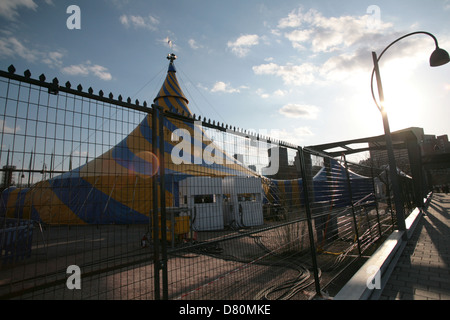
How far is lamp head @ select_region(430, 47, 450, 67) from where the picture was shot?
617cm

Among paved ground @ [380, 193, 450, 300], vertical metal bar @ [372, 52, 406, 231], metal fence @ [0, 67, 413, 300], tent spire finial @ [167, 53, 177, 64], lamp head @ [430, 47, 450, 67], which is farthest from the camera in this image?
tent spire finial @ [167, 53, 177, 64]

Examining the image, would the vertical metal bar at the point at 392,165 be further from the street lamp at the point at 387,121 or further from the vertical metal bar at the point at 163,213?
the vertical metal bar at the point at 163,213

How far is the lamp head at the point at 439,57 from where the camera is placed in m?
6.17

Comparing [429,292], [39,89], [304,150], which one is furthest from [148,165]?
[429,292]

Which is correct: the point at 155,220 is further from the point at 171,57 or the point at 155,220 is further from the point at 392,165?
the point at 171,57

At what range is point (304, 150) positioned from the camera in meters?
4.22

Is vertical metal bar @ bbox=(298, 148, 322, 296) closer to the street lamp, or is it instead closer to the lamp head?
the street lamp

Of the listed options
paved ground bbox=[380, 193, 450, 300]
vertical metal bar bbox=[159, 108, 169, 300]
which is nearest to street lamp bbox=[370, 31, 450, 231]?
paved ground bbox=[380, 193, 450, 300]

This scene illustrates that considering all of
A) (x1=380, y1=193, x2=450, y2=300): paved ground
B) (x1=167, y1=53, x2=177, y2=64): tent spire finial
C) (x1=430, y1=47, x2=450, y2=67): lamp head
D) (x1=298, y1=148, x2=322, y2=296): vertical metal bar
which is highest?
(x1=167, y1=53, x2=177, y2=64): tent spire finial

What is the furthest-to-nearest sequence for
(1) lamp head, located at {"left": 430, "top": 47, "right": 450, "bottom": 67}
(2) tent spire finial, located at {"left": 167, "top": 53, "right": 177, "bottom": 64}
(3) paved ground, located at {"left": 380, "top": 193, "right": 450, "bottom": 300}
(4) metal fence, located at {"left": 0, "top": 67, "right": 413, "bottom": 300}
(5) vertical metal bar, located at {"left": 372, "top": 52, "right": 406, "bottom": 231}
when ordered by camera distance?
(2) tent spire finial, located at {"left": 167, "top": 53, "right": 177, "bottom": 64} → (5) vertical metal bar, located at {"left": 372, "top": 52, "right": 406, "bottom": 231} → (1) lamp head, located at {"left": 430, "top": 47, "right": 450, "bottom": 67} → (3) paved ground, located at {"left": 380, "top": 193, "right": 450, "bottom": 300} → (4) metal fence, located at {"left": 0, "top": 67, "right": 413, "bottom": 300}

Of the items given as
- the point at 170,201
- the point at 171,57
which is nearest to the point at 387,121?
the point at 170,201

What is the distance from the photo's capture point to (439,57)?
6250mm

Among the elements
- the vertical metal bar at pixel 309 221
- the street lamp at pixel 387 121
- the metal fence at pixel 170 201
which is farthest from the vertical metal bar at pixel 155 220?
the street lamp at pixel 387 121
